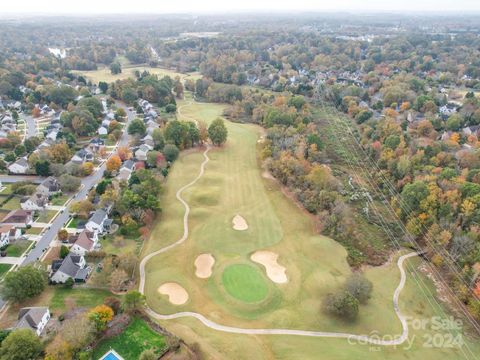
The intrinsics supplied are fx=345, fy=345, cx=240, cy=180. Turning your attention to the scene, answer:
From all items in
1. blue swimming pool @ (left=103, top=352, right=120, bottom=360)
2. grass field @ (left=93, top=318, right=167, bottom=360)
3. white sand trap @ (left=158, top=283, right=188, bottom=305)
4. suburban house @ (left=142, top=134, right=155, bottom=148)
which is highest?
blue swimming pool @ (left=103, top=352, right=120, bottom=360)

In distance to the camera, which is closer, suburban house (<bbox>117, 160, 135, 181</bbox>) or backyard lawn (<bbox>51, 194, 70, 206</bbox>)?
backyard lawn (<bbox>51, 194, 70, 206</bbox>)

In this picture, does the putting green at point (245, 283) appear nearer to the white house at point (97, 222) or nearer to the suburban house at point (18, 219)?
the white house at point (97, 222)

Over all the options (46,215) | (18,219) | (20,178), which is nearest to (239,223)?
(46,215)

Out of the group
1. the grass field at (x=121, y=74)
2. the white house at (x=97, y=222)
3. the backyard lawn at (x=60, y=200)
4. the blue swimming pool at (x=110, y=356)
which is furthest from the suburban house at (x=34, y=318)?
the grass field at (x=121, y=74)

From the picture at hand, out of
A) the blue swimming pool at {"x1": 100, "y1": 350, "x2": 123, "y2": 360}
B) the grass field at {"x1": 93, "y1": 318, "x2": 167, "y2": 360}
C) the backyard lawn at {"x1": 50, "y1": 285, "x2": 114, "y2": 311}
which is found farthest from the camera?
the backyard lawn at {"x1": 50, "y1": 285, "x2": 114, "y2": 311}

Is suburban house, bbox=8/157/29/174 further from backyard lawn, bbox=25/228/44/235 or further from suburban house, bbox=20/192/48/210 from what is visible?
backyard lawn, bbox=25/228/44/235

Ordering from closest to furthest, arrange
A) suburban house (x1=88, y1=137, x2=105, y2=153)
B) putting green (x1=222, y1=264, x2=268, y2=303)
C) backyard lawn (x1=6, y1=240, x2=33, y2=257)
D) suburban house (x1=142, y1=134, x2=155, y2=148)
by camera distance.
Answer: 1. putting green (x1=222, y1=264, x2=268, y2=303)
2. backyard lawn (x1=6, y1=240, x2=33, y2=257)
3. suburban house (x1=88, y1=137, x2=105, y2=153)
4. suburban house (x1=142, y1=134, x2=155, y2=148)

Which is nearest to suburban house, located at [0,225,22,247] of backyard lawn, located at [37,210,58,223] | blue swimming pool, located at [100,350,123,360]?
backyard lawn, located at [37,210,58,223]
